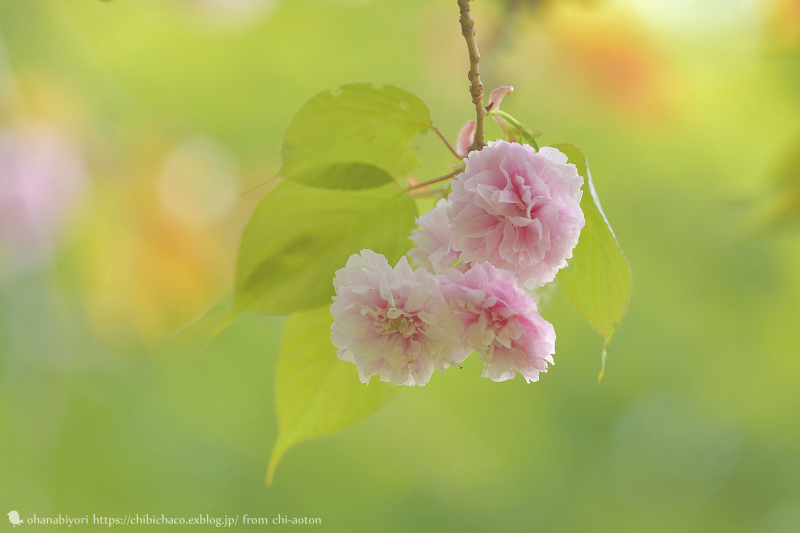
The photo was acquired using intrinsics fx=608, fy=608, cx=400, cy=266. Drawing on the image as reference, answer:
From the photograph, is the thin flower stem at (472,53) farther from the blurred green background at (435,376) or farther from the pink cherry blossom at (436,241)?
the blurred green background at (435,376)

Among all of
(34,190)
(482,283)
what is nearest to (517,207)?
(482,283)

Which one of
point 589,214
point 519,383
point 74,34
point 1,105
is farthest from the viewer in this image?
point 519,383

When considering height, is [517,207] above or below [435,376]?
above

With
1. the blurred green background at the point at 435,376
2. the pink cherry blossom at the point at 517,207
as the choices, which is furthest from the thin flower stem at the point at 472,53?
the blurred green background at the point at 435,376

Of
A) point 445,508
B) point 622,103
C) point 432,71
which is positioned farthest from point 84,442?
point 622,103

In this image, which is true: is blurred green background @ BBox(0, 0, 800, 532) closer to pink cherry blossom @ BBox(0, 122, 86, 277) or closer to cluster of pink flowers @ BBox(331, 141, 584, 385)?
pink cherry blossom @ BBox(0, 122, 86, 277)

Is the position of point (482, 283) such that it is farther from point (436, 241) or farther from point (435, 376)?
point (435, 376)

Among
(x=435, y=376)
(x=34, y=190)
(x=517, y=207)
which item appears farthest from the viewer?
(x=435, y=376)

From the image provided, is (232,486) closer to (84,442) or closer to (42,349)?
(84,442)
